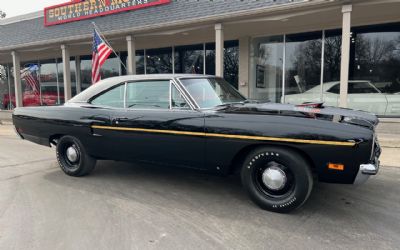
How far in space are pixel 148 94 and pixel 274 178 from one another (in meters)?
2.09

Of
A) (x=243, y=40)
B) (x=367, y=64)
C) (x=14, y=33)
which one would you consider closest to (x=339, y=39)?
(x=367, y=64)

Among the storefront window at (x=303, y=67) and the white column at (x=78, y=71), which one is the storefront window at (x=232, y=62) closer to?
the storefront window at (x=303, y=67)

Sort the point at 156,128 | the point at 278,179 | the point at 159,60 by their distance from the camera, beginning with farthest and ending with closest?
the point at 159,60 < the point at 156,128 < the point at 278,179

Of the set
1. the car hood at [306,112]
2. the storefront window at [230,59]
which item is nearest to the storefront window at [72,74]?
the storefront window at [230,59]

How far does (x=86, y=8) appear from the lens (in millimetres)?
14445

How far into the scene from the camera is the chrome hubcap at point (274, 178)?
3666 millimetres

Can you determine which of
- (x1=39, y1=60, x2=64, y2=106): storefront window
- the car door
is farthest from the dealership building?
the car door

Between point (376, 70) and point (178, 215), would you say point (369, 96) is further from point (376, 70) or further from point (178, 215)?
point (178, 215)

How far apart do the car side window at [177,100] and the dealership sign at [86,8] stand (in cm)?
839

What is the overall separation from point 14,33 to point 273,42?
12.9 m

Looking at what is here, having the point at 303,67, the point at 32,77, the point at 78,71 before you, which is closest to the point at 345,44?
the point at 303,67

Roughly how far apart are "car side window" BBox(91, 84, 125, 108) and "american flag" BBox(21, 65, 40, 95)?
1657cm

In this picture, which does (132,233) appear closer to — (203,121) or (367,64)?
(203,121)

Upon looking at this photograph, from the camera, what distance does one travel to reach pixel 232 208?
12.9ft
